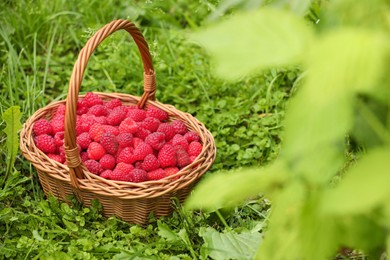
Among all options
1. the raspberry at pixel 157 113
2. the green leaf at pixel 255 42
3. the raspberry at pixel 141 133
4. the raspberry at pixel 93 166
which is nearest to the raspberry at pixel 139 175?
the raspberry at pixel 93 166

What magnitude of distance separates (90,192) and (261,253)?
101 cm

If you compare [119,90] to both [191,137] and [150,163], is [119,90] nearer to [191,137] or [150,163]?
[191,137]

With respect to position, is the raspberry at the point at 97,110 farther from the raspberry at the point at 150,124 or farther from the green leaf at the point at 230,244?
the green leaf at the point at 230,244

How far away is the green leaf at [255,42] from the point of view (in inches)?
27.6

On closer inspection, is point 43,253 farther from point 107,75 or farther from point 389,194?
point 389,194

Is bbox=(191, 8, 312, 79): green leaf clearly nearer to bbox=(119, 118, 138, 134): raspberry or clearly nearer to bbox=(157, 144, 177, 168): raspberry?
bbox=(157, 144, 177, 168): raspberry

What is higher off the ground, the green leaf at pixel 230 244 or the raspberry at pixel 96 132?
the raspberry at pixel 96 132

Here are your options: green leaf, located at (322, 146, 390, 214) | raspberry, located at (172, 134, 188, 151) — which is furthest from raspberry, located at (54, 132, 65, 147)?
green leaf, located at (322, 146, 390, 214)

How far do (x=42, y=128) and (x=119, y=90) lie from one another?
1.86 feet

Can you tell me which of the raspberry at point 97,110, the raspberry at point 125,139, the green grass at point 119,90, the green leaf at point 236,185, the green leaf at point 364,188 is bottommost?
the green grass at point 119,90

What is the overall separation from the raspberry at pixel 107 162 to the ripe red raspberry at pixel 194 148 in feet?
0.79

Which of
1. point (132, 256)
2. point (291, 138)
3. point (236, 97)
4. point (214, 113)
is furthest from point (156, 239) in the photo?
point (291, 138)

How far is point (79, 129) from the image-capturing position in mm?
2029

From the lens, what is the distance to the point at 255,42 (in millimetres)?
721
